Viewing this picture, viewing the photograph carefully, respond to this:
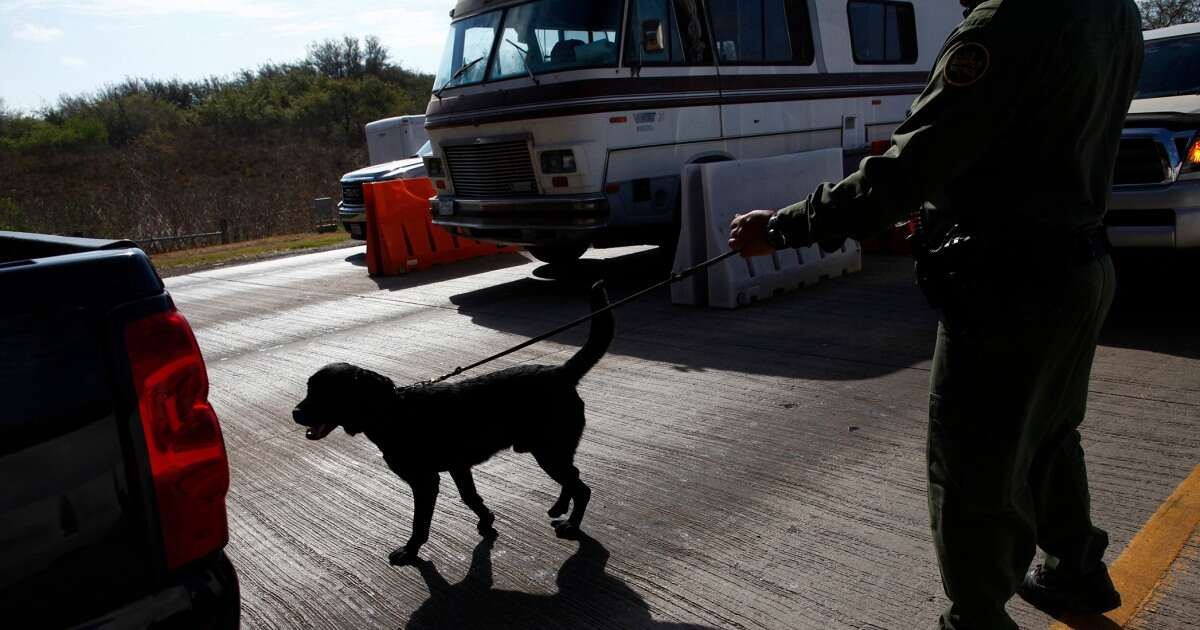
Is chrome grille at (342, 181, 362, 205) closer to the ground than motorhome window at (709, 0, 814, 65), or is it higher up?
closer to the ground

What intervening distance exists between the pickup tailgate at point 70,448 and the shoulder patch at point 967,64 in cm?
196

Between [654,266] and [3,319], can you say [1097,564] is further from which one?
[654,266]

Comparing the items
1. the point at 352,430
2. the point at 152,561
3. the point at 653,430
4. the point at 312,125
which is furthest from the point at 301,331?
the point at 312,125

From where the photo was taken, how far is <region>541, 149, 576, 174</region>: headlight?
8133 mm

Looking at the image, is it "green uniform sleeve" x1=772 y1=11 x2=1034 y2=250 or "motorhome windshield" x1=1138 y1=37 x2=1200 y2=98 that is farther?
"motorhome windshield" x1=1138 y1=37 x2=1200 y2=98

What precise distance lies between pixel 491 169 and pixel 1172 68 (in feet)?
19.5

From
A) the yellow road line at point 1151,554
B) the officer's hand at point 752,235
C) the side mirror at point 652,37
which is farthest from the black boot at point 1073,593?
the side mirror at point 652,37

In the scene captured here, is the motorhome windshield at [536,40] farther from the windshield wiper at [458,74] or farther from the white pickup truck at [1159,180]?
the white pickup truck at [1159,180]

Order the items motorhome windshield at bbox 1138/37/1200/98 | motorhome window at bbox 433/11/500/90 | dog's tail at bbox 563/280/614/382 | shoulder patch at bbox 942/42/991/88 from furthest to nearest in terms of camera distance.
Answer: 1. motorhome window at bbox 433/11/500/90
2. motorhome windshield at bbox 1138/37/1200/98
3. dog's tail at bbox 563/280/614/382
4. shoulder patch at bbox 942/42/991/88

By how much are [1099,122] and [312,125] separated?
164 feet

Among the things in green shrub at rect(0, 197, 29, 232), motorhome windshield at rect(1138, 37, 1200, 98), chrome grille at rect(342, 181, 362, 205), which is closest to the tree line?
green shrub at rect(0, 197, 29, 232)

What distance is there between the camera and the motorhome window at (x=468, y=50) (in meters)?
8.91

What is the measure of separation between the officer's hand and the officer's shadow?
1.25 metres

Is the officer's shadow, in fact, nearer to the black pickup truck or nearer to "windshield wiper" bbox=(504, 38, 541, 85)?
the black pickup truck
